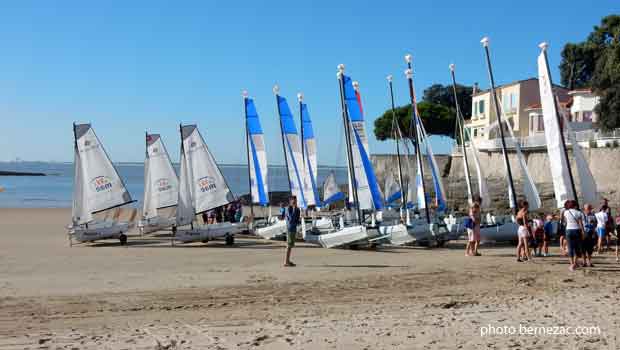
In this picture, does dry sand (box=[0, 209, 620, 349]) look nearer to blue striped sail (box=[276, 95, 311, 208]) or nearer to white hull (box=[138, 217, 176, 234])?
white hull (box=[138, 217, 176, 234])

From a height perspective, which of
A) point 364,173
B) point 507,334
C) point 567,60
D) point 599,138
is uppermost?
point 567,60

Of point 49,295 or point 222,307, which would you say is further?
point 49,295

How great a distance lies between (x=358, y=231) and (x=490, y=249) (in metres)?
3.68

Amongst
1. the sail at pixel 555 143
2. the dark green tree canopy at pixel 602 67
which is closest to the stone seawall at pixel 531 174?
the dark green tree canopy at pixel 602 67

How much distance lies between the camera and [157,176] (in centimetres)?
2117

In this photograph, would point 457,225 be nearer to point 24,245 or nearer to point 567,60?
point 24,245

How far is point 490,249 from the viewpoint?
1712 centimetres

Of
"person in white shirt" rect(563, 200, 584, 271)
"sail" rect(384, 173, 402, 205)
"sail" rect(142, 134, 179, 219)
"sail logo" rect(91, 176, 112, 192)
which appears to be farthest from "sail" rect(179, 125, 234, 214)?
"sail" rect(384, 173, 402, 205)

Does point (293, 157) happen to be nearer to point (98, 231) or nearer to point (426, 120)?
point (98, 231)

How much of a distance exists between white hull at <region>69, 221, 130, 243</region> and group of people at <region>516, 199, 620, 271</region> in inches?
456

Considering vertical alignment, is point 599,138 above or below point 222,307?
above

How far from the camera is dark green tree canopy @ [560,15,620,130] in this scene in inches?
1433

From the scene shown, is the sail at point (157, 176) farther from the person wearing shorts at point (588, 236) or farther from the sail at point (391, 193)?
the sail at point (391, 193)

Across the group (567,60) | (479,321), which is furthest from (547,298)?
(567,60)
